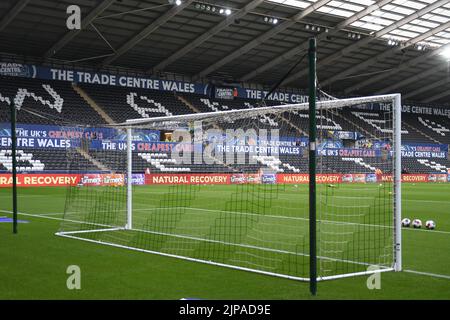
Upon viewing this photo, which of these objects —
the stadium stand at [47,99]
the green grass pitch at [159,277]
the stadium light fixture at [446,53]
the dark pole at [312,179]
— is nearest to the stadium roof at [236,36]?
the stadium light fixture at [446,53]

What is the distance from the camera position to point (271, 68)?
4859 centimetres

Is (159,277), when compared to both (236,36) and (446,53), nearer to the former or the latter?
(236,36)

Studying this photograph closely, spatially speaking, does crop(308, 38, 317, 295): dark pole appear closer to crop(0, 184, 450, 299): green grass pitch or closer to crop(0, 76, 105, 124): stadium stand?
crop(0, 184, 450, 299): green grass pitch

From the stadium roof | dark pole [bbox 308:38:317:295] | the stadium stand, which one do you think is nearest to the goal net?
dark pole [bbox 308:38:317:295]

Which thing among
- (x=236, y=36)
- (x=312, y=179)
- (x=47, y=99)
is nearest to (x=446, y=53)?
(x=236, y=36)

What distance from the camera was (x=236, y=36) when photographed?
4081 cm

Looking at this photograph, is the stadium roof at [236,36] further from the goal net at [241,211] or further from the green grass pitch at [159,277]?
the green grass pitch at [159,277]

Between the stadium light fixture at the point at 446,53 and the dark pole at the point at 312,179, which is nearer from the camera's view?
the dark pole at the point at 312,179

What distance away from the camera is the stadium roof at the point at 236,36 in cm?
3438

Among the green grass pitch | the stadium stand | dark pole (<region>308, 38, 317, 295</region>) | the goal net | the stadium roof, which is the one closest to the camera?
dark pole (<region>308, 38, 317, 295</region>)

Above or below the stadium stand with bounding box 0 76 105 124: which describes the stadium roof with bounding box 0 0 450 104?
above

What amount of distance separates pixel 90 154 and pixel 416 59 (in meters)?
32.3

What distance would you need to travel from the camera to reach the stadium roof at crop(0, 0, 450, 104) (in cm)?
3438
